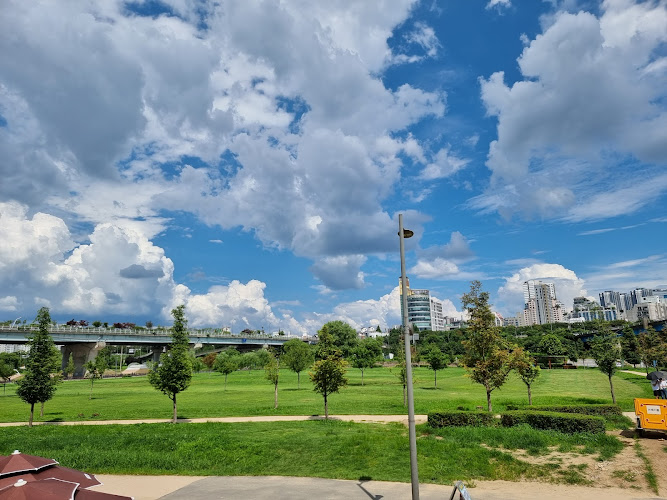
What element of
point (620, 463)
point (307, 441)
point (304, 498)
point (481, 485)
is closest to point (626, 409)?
point (620, 463)

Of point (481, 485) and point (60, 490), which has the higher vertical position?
point (60, 490)

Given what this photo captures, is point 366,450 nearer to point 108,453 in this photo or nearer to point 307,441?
point 307,441

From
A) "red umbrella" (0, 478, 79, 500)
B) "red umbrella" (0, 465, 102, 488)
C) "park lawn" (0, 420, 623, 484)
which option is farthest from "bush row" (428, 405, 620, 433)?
"red umbrella" (0, 478, 79, 500)

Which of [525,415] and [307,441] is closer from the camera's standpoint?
[307,441]

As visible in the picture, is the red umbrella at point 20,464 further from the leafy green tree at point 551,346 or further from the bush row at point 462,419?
the leafy green tree at point 551,346

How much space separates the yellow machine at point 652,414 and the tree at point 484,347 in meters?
7.03

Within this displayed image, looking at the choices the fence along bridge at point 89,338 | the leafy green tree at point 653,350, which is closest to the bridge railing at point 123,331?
the fence along bridge at point 89,338

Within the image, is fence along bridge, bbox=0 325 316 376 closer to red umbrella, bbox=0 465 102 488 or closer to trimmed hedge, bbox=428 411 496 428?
trimmed hedge, bbox=428 411 496 428

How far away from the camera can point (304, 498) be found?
14.4 meters

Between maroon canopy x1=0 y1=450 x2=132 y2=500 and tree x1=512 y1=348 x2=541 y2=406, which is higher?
tree x1=512 y1=348 x2=541 y2=406

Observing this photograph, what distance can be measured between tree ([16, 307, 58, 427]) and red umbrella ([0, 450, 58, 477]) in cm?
2787

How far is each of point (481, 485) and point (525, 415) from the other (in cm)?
901

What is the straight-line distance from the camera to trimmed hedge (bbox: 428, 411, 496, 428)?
2355cm

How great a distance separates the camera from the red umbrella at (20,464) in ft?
27.9
